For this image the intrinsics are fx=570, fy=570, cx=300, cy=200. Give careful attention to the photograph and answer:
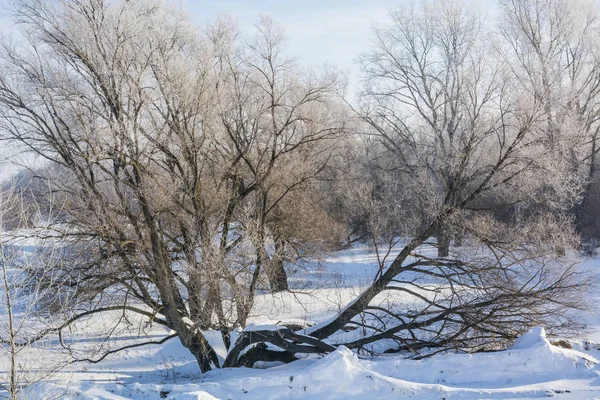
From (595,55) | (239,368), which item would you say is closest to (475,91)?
(239,368)

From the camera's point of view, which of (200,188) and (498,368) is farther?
(200,188)

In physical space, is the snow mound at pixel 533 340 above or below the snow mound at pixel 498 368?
above

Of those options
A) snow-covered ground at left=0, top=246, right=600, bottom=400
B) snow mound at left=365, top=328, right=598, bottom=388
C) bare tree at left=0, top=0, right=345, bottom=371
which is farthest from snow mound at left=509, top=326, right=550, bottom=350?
bare tree at left=0, top=0, right=345, bottom=371

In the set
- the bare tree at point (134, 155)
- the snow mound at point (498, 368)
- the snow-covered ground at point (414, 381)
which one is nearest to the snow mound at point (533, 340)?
the snow-covered ground at point (414, 381)

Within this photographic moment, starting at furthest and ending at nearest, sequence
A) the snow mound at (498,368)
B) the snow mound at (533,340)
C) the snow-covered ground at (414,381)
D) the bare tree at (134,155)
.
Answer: the bare tree at (134,155), the snow mound at (533,340), the snow mound at (498,368), the snow-covered ground at (414,381)

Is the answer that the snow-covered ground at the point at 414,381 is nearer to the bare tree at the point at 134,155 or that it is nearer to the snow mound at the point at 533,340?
the snow mound at the point at 533,340

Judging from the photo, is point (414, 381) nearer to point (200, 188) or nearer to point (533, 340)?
point (533, 340)

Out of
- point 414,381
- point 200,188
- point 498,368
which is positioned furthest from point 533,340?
point 200,188

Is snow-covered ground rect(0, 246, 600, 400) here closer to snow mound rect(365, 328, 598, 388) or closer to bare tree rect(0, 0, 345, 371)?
snow mound rect(365, 328, 598, 388)

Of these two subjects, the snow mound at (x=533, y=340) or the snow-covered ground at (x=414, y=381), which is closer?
the snow-covered ground at (x=414, y=381)

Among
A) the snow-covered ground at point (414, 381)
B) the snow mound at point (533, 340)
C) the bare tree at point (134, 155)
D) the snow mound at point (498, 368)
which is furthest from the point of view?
the bare tree at point (134, 155)

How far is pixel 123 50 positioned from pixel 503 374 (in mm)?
10054

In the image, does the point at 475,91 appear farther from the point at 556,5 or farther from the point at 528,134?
the point at 556,5

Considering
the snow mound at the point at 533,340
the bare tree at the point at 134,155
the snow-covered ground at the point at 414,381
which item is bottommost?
the snow-covered ground at the point at 414,381
